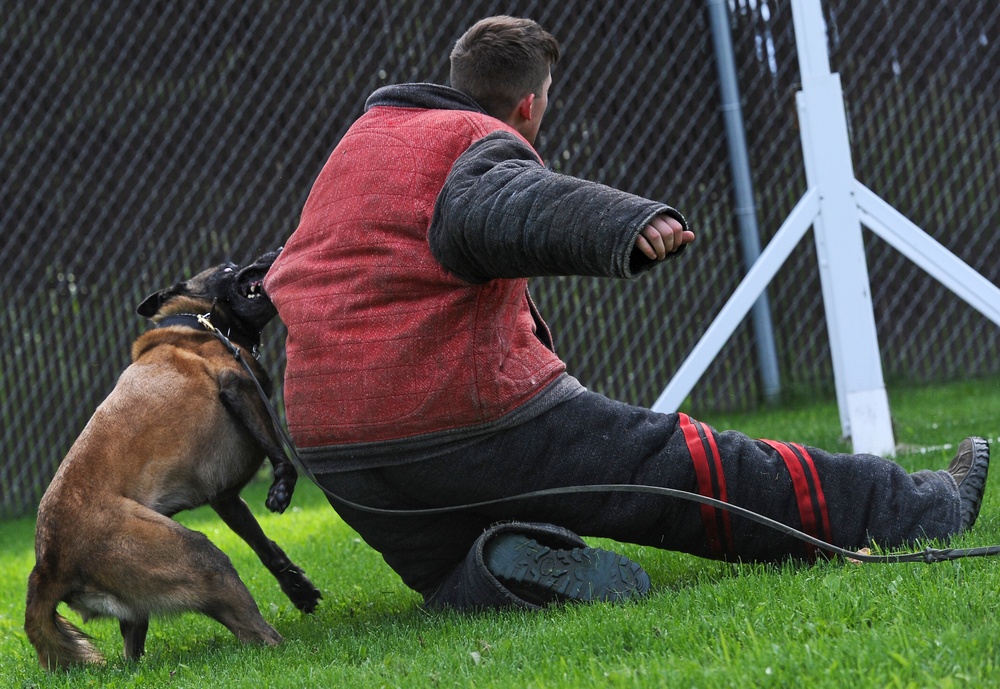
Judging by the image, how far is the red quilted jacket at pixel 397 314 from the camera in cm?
250

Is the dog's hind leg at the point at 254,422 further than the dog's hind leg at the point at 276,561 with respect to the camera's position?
No

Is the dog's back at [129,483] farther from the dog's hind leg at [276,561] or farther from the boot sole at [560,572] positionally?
the boot sole at [560,572]

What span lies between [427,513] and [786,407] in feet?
13.4

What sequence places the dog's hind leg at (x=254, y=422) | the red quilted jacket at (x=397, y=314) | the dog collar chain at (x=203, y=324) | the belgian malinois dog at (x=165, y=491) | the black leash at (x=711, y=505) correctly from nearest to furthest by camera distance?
1. the black leash at (x=711, y=505)
2. the red quilted jacket at (x=397, y=314)
3. the belgian malinois dog at (x=165, y=491)
4. the dog's hind leg at (x=254, y=422)
5. the dog collar chain at (x=203, y=324)

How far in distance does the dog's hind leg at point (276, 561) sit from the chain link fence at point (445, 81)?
316 centimetres

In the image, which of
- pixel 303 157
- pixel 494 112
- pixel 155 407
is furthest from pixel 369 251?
pixel 303 157

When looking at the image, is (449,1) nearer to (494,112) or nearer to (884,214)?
(884,214)

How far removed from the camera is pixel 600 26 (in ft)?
21.0

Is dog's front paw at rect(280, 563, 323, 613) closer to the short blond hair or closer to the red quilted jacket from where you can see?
the red quilted jacket

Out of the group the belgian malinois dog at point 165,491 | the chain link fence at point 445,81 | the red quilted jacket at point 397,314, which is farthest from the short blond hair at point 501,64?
the chain link fence at point 445,81

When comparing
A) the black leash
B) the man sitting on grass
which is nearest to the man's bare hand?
the man sitting on grass

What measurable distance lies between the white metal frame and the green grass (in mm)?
956

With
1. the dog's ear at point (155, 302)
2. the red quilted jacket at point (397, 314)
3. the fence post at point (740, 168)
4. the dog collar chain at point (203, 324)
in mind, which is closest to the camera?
the red quilted jacket at point (397, 314)

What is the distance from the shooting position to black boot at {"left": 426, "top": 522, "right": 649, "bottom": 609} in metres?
2.55
